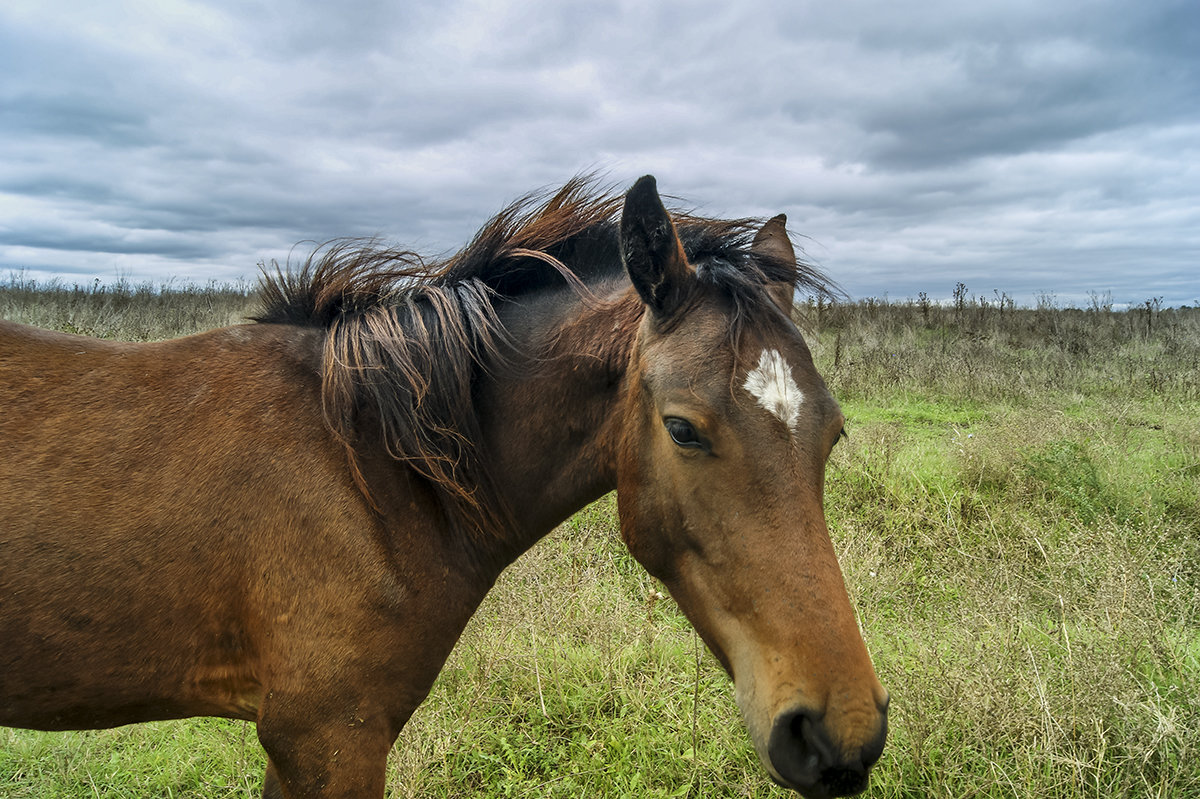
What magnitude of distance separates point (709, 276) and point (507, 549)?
44.2 inches

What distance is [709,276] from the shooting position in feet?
6.38

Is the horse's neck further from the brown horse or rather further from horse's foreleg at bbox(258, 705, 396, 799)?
horse's foreleg at bbox(258, 705, 396, 799)

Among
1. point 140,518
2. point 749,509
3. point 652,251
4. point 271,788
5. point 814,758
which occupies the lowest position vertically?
point 271,788

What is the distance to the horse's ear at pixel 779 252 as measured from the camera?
84.8 inches

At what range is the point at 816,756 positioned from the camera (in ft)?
4.84

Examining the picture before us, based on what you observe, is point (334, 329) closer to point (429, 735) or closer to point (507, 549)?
point (507, 549)

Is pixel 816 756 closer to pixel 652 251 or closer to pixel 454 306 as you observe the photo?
pixel 652 251

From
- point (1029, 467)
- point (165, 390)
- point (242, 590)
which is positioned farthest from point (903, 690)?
point (1029, 467)

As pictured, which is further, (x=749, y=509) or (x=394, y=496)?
(x=394, y=496)

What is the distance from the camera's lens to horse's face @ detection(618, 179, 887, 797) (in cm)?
148

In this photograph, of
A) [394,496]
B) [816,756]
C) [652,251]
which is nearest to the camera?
[816,756]

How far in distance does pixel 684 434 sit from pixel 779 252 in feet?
3.17

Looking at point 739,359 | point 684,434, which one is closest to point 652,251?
point 739,359

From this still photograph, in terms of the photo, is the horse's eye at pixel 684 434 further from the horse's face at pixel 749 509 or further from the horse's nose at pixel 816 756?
the horse's nose at pixel 816 756
